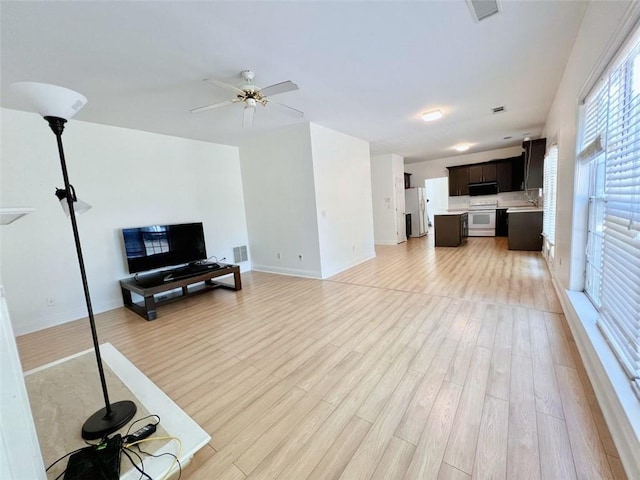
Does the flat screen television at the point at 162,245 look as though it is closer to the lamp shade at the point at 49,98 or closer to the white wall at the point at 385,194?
the lamp shade at the point at 49,98

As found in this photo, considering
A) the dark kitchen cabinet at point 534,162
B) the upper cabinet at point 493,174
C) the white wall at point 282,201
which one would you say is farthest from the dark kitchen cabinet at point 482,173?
the white wall at point 282,201

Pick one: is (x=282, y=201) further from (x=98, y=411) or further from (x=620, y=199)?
(x=620, y=199)

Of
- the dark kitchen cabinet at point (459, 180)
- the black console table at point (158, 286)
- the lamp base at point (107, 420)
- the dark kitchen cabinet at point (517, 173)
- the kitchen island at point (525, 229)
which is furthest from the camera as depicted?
the dark kitchen cabinet at point (459, 180)

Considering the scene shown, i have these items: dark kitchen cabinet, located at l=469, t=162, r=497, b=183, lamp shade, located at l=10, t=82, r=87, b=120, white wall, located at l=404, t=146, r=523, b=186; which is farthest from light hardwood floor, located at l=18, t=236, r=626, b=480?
white wall, located at l=404, t=146, r=523, b=186

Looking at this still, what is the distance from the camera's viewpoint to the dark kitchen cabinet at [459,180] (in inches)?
337

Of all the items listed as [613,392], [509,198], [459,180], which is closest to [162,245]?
[613,392]

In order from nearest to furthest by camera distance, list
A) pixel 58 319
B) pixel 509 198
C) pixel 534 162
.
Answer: pixel 58 319
pixel 534 162
pixel 509 198

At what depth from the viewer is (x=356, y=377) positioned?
6.61 feet

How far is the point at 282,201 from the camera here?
5133mm

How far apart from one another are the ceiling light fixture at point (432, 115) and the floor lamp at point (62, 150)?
444 centimetres

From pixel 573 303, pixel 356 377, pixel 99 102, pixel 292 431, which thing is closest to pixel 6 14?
pixel 99 102

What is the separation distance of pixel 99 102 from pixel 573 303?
5480 millimetres

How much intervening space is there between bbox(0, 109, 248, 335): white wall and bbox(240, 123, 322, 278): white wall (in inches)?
35.0

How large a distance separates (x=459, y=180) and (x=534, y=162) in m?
3.14
